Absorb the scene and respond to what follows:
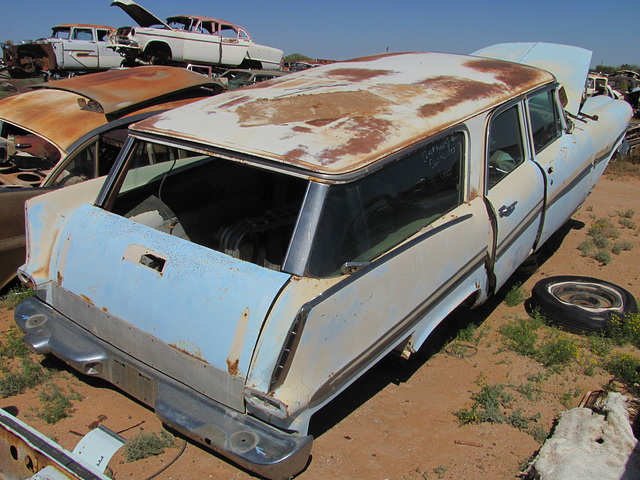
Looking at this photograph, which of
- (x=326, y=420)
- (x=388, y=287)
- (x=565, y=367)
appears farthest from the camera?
(x=565, y=367)

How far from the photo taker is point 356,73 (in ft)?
12.4

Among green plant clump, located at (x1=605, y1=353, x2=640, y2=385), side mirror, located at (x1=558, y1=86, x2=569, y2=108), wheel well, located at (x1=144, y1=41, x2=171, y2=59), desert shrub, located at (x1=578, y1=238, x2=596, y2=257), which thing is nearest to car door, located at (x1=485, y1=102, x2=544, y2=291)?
green plant clump, located at (x1=605, y1=353, x2=640, y2=385)

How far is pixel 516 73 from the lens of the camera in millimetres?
4113

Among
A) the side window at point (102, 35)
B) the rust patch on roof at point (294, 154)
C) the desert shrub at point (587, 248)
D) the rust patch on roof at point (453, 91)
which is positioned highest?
the rust patch on roof at point (453, 91)

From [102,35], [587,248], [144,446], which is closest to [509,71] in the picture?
[587,248]

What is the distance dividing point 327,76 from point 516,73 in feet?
5.08

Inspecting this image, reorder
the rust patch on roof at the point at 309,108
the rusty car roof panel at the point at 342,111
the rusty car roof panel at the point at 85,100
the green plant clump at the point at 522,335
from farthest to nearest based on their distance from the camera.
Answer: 1. the rusty car roof panel at the point at 85,100
2. the green plant clump at the point at 522,335
3. the rust patch on roof at the point at 309,108
4. the rusty car roof panel at the point at 342,111

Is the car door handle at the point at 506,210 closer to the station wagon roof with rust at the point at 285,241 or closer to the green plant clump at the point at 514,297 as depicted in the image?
the station wagon roof with rust at the point at 285,241

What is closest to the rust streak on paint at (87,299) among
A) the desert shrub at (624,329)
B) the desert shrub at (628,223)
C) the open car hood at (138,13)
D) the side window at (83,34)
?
the desert shrub at (624,329)

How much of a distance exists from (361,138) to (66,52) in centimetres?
1860

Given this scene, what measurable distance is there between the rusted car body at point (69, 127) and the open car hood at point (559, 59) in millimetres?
3378

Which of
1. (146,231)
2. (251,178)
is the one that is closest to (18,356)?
(146,231)

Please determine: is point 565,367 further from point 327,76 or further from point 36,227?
point 36,227

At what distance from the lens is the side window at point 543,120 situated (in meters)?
4.04
